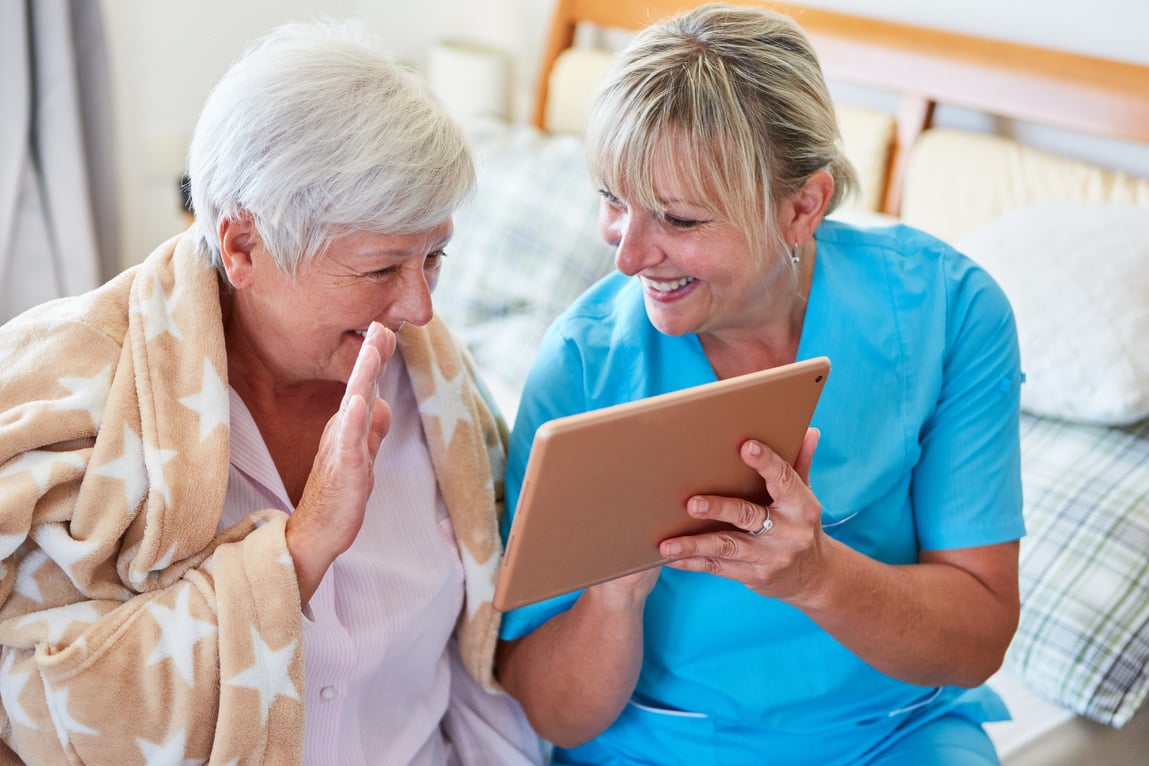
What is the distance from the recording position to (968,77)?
2.22m

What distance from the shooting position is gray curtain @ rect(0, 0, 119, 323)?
255 cm

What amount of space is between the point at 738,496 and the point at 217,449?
50cm

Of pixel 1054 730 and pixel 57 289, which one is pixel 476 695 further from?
pixel 57 289

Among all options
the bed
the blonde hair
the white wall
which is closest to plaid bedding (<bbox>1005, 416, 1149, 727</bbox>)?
the bed

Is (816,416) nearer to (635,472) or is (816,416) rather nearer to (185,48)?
(635,472)

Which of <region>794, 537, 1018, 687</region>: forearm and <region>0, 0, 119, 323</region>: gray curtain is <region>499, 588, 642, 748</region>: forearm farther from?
<region>0, 0, 119, 323</region>: gray curtain

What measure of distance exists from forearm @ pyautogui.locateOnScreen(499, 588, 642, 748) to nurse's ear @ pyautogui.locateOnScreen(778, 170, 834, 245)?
452mm

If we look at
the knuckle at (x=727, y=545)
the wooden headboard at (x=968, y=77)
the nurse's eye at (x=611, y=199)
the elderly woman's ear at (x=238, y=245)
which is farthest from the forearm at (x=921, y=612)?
the wooden headboard at (x=968, y=77)

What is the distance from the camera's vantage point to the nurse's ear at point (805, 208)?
1.22 m

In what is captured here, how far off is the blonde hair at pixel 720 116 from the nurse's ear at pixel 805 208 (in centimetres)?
1

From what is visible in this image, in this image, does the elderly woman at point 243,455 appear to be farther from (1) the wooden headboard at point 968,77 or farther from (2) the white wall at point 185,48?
(2) the white wall at point 185,48

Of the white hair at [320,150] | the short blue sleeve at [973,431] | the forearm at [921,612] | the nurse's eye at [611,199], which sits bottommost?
the forearm at [921,612]

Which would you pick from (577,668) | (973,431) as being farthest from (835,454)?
(577,668)

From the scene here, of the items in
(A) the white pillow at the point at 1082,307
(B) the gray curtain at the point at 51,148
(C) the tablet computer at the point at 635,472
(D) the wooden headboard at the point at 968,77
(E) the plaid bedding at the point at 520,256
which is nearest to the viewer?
(C) the tablet computer at the point at 635,472
